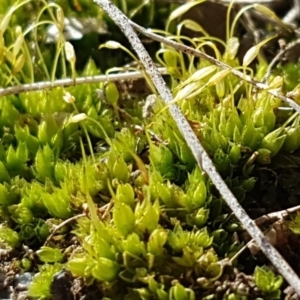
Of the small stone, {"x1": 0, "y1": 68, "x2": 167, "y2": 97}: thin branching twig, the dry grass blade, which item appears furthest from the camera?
{"x1": 0, "y1": 68, "x2": 167, "y2": 97}: thin branching twig

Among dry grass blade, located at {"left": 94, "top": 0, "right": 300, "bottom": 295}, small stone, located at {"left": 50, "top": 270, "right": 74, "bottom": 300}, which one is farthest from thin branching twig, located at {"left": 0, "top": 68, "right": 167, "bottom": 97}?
small stone, located at {"left": 50, "top": 270, "right": 74, "bottom": 300}

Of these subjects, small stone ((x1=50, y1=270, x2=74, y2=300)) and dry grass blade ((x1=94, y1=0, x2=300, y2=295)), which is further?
small stone ((x1=50, y1=270, x2=74, y2=300))

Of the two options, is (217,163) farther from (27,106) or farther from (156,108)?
(27,106)

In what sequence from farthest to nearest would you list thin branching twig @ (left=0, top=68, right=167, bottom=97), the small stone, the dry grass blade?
1. thin branching twig @ (left=0, top=68, right=167, bottom=97)
2. the small stone
3. the dry grass blade

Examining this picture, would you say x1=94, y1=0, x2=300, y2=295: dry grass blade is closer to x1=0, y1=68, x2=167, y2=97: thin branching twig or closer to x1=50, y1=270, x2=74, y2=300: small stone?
x1=0, y1=68, x2=167, y2=97: thin branching twig

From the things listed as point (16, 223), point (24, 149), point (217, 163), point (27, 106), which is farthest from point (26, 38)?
point (217, 163)

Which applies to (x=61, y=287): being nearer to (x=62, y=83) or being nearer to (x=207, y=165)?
(x=207, y=165)

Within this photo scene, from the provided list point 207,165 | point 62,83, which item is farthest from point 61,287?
point 62,83

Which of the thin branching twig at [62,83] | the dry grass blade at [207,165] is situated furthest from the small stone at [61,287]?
the thin branching twig at [62,83]

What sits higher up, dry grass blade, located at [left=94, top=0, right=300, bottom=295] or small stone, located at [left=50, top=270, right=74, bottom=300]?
dry grass blade, located at [left=94, top=0, right=300, bottom=295]
